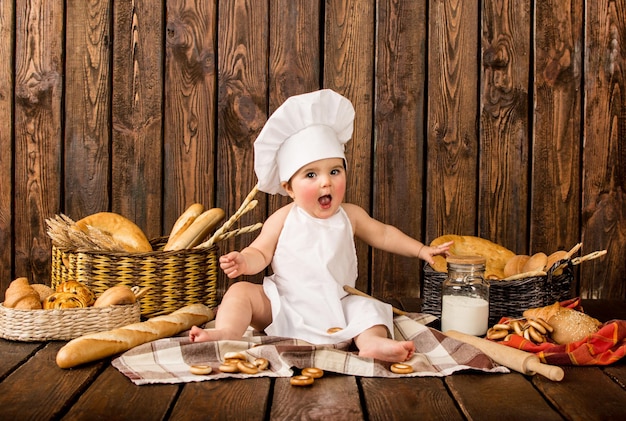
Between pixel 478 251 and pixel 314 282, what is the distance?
0.67 metres

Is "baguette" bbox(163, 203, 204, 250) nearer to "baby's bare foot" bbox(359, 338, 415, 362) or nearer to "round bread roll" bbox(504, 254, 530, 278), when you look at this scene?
"baby's bare foot" bbox(359, 338, 415, 362)

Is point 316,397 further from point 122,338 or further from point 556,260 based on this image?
point 556,260

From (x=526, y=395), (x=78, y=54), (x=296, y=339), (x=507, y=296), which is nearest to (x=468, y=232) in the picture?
(x=507, y=296)

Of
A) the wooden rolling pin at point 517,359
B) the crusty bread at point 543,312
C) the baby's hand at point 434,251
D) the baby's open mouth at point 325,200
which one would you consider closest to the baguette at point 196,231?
the baby's open mouth at point 325,200

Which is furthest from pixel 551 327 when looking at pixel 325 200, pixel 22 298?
pixel 22 298

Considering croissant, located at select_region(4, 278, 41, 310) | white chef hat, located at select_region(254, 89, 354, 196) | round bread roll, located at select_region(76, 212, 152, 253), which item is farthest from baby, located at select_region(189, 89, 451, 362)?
croissant, located at select_region(4, 278, 41, 310)

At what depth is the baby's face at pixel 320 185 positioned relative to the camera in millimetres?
2238

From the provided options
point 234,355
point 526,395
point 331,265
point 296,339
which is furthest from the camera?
point 331,265

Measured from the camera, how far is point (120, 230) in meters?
2.56

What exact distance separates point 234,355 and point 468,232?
1.48m

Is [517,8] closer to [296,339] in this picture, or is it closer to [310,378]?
[296,339]

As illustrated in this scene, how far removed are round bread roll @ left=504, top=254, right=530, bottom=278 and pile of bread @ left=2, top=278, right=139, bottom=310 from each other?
49.8 inches

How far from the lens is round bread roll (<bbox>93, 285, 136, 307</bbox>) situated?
217cm

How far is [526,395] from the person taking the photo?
1.70 meters
